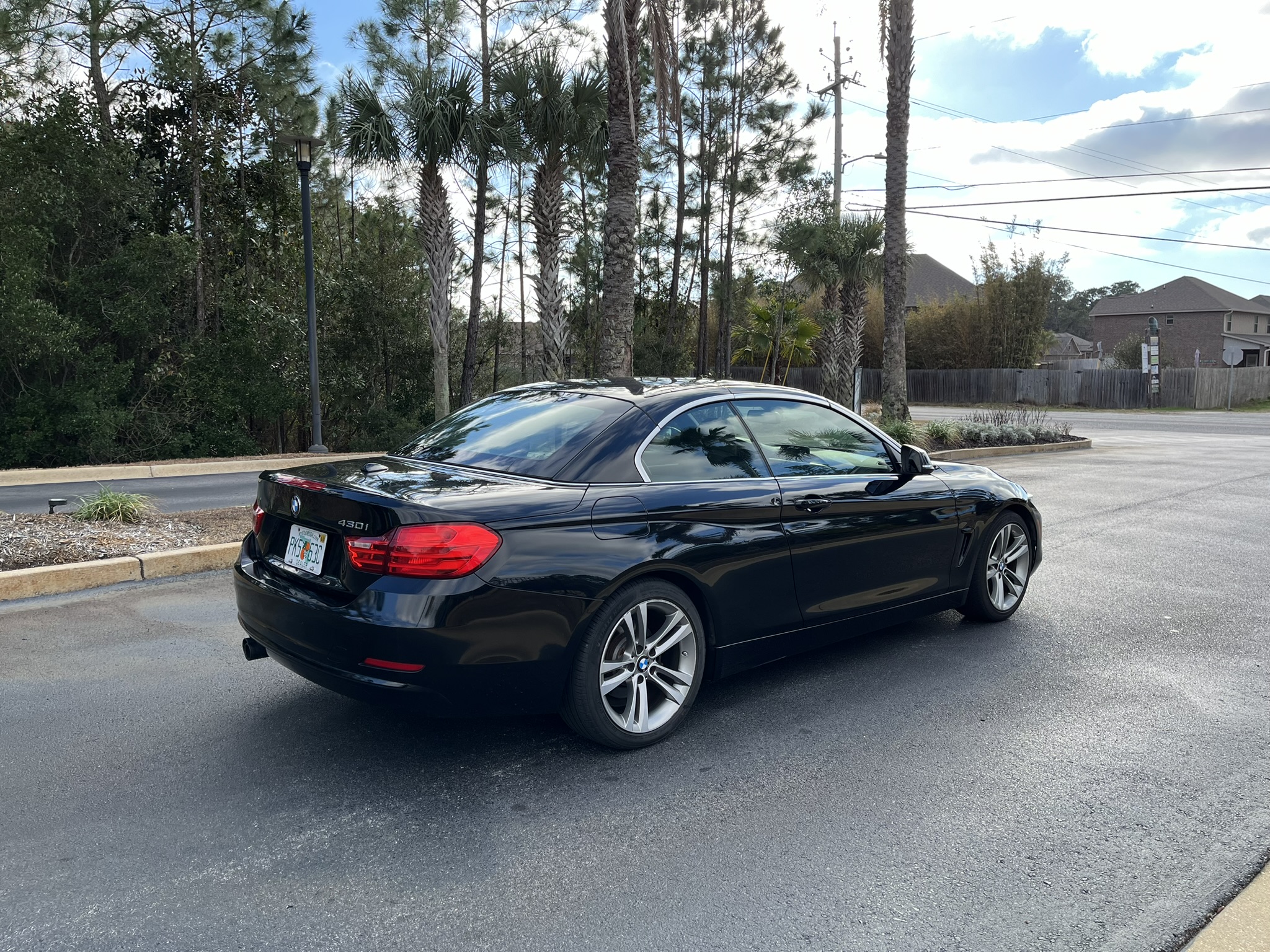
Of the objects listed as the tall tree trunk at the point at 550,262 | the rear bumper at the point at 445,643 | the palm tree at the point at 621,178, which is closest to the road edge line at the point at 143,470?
the palm tree at the point at 621,178

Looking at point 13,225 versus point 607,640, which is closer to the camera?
point 607,640

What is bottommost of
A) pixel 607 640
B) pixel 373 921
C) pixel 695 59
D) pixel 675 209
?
pixel 373 921

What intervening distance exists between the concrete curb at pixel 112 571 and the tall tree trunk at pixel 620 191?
6492 millimetres

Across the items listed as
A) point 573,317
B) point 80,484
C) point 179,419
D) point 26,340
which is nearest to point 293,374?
point 179,419

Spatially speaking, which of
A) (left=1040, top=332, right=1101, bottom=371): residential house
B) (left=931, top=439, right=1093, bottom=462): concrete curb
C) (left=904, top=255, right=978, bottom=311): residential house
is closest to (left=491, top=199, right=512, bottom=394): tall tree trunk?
(left=931, top=439, right=1093, bottom=462): concrete curb

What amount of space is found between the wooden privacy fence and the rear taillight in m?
39.8

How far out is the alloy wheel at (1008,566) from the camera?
5.71 m

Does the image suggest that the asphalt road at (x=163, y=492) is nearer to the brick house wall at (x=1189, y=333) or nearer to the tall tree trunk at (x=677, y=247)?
the tall tree trunk at (x=677, y=247)

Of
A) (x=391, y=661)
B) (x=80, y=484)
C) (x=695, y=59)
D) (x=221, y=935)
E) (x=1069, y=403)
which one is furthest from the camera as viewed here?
(x=1069, y=403)

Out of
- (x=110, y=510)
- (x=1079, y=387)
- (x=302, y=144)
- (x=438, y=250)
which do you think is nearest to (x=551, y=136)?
Answer: (x=438, y=250)

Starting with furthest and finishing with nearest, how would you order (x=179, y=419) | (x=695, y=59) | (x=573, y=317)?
(x=573, y=317) < (x=695, y=59) < (x=179, y=419)

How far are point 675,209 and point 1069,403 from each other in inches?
941

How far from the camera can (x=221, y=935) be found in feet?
Answer: 8.56

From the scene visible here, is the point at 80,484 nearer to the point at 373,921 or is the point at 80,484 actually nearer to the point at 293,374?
the point at 293,374
